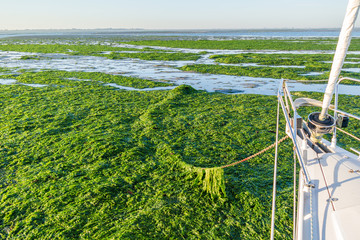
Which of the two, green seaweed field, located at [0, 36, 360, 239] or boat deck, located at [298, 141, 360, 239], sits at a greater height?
boat deck, located at [298, 141, 360, 239]

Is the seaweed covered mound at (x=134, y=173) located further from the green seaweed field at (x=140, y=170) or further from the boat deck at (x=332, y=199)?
the boat deck at (x=332, y=199)

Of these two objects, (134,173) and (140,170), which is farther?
(140,170)

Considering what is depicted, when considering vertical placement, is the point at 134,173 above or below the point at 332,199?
below

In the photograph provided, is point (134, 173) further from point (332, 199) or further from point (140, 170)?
point (332, 199)

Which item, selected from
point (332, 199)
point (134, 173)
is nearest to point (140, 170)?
point (134, 173)

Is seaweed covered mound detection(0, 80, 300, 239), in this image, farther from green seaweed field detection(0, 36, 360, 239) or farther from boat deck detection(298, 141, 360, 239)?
boat deck detection(298, 141, 360, 239)

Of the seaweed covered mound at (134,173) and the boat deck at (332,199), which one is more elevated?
the boat deck at (332,199)

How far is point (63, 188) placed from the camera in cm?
461

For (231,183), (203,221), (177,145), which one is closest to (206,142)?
(177,145)

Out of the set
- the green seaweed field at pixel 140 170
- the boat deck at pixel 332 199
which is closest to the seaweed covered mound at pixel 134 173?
the green seaweed field at pixel 140 170

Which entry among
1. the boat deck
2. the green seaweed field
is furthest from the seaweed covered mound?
the boat deck

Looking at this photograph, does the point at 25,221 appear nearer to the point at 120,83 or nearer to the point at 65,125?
the point at 65,125

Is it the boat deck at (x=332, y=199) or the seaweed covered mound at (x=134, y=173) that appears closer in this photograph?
the boat deck at (x=332, y=199)

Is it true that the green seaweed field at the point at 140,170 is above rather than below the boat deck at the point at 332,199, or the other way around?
below
